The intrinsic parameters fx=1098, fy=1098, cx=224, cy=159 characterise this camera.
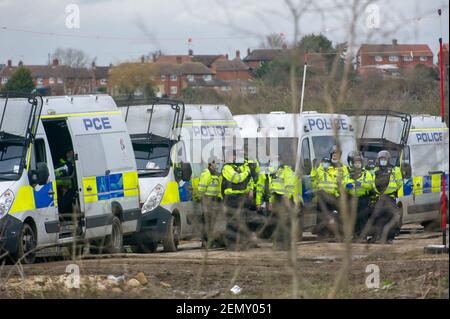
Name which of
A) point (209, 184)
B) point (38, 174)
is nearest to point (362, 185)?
point (209, 184)

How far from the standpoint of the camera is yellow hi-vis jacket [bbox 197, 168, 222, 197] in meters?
19.2

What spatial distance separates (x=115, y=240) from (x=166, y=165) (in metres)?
1.85

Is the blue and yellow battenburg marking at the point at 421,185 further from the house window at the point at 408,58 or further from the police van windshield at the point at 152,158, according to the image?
the house window at the point at 408,58

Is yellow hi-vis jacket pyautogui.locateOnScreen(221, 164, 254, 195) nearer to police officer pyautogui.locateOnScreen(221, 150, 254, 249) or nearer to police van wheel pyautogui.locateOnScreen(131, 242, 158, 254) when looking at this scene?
police officer pyautogui.locateOnScreen(221, 150, 254, 249)

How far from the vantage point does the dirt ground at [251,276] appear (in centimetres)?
1090

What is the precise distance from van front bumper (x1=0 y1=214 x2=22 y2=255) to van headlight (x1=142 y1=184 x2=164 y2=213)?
4186 mm

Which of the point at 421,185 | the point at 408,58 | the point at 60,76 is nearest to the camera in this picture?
the point at 408,58

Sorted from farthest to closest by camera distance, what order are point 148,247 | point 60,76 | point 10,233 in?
point 60,76 → point 148,247 → point 10,233

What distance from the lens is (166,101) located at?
788 inches

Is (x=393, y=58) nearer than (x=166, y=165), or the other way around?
(x=393, y=58)

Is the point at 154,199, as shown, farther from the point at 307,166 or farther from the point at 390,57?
the point at 390,57

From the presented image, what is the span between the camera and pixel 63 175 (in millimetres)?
17797

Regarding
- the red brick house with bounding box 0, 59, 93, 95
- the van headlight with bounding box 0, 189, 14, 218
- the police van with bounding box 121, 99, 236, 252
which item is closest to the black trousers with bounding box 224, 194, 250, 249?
the van headlight with bounding box 0, 189, 14, 218
